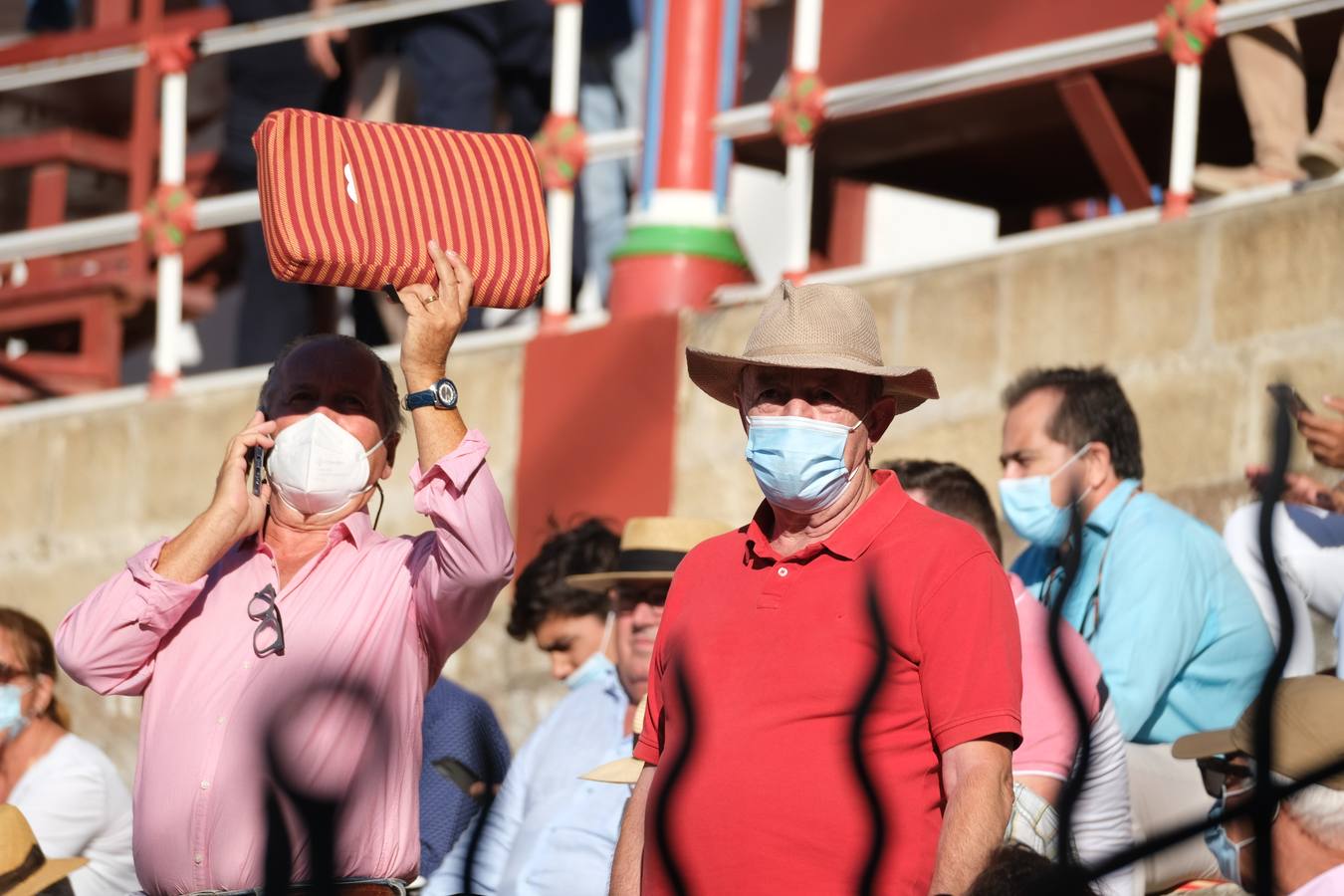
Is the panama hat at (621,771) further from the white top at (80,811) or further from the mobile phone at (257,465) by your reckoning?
the white top at (80,811)

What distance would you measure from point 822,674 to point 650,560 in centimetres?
205

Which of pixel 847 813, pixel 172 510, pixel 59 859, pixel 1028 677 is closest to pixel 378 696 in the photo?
pixel 847 813

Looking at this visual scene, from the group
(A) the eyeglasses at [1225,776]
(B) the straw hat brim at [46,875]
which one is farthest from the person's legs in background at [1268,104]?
(B) the straw hat brim at [46,875]

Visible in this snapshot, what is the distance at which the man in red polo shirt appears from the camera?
130 inches

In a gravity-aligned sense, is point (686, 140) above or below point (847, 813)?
above

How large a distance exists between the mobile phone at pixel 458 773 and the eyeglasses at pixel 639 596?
1.62 feet

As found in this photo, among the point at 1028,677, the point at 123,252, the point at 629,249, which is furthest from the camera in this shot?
the point at 123,252

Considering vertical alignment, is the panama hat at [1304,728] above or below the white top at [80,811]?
above

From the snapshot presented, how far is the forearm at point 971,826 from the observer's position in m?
3.17

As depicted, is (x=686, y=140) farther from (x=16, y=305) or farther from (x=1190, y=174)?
(x=16, y=305)

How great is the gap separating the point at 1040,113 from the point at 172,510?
3.09 m

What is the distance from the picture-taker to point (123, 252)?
898 cm

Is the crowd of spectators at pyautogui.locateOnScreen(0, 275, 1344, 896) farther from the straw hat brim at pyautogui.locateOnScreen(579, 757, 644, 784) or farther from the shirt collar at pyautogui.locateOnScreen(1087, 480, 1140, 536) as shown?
the straw hat brim at pyautogui.locateOnScreen(579, 757, 644, 784)

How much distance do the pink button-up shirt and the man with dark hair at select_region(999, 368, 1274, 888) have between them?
1.33 metres
